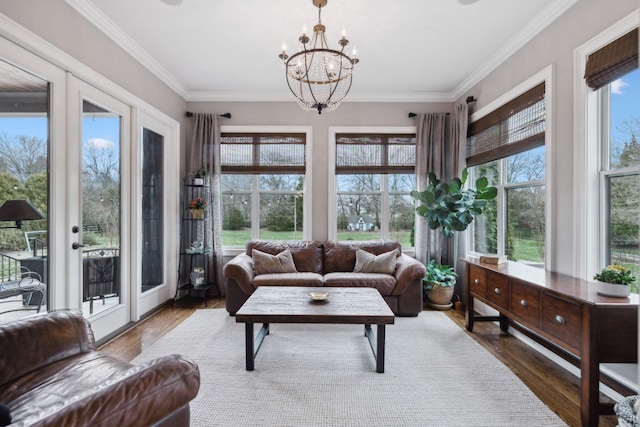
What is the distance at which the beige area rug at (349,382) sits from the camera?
185 centimetres

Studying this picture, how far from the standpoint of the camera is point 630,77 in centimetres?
210

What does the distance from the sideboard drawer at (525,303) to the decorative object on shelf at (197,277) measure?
3678 millimetres

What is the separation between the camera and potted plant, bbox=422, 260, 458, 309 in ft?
12.8

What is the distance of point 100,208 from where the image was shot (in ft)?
9.66

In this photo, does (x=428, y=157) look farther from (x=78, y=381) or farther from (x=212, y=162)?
(x=78, y=381)

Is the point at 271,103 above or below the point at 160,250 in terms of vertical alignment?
above

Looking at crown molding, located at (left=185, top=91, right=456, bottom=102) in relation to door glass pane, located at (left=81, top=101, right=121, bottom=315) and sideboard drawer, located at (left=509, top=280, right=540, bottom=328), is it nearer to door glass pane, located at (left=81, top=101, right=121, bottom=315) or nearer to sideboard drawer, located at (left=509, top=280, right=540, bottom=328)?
door glass pane, located at (left=81, top=101, right=121, bottom=315)

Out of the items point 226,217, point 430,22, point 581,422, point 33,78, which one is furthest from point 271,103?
point 581,422

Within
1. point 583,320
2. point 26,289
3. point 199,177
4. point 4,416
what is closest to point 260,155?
point 199,177

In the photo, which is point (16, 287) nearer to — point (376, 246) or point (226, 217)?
point (226, 217)

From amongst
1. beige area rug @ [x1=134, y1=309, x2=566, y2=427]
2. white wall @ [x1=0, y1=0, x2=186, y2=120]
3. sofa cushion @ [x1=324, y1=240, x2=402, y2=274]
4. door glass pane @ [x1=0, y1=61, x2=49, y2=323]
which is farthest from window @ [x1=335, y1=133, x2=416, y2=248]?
door glass pane @ [x1=0, y1=61, x2=49, y2=323]

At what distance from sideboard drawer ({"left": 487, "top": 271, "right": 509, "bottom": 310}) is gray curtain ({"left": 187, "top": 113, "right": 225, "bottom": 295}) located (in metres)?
3.46

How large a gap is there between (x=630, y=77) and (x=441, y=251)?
276 cm

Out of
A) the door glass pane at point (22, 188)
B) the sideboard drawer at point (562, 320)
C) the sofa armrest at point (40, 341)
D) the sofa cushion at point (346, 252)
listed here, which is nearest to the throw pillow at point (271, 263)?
the sofa cushion at point (346, 252)
